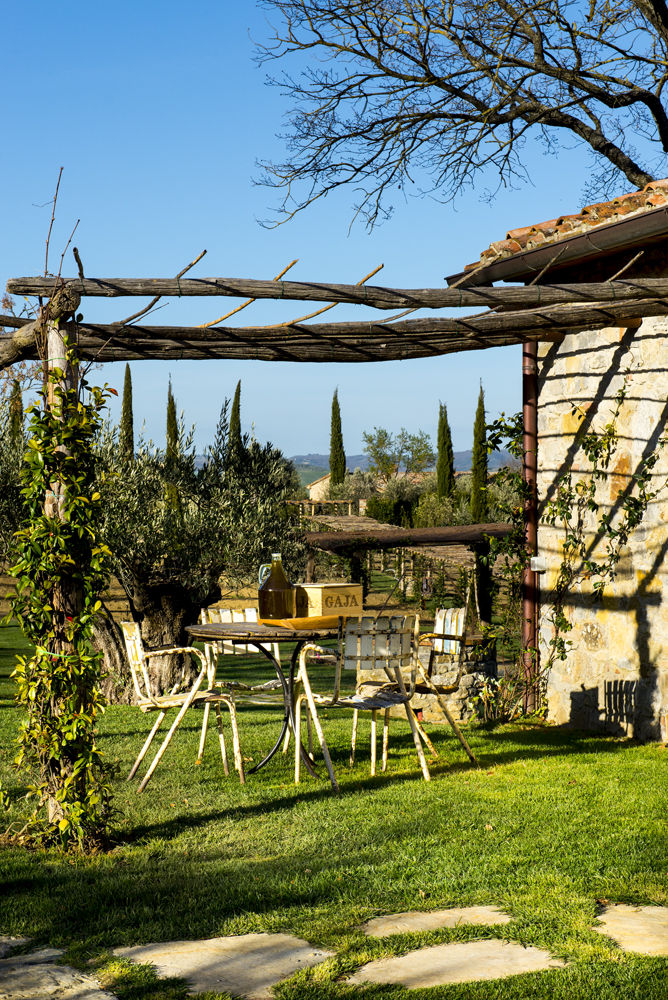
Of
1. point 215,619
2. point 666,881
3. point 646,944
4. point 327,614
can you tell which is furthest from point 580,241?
point 646,944

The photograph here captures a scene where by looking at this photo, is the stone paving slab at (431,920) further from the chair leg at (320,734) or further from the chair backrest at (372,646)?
the chair backrest at (372,646)

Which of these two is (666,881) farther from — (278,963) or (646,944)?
(278,963)

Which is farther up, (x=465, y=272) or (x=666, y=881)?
(x=465, y=272)

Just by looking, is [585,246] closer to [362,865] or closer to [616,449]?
[616,449]

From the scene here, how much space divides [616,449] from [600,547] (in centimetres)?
79

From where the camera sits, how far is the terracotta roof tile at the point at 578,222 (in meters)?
6.50

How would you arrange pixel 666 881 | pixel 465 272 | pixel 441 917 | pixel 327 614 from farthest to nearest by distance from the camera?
pixel 465 272 < pixel 327 614 < pixel 666 881 < pixel 441 917

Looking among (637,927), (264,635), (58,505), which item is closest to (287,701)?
(264,635)

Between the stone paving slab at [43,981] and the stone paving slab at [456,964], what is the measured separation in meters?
0.80

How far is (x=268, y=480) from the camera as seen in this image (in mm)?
12055

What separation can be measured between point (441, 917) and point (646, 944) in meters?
0.72

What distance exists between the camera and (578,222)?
713 cm

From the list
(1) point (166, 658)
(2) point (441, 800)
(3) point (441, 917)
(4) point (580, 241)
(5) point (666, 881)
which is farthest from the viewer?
(1) point (166, 658)

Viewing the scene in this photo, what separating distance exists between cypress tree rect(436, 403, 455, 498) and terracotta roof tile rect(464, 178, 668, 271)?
75.5 ft
